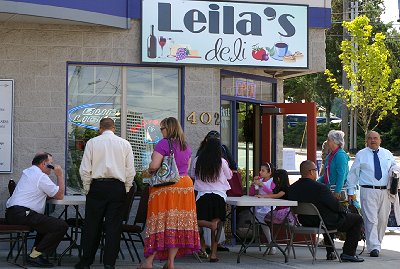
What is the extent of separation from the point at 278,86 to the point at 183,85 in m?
2.55

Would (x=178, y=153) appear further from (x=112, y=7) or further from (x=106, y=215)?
(x=112, y=7)

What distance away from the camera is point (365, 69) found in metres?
32.8

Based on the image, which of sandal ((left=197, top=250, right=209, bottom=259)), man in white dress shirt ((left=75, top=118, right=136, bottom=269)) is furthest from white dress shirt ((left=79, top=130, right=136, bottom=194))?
sandal ((left=197, top=250, right=209, bottom=259))

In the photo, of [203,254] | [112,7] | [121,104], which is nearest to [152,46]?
[112,7]

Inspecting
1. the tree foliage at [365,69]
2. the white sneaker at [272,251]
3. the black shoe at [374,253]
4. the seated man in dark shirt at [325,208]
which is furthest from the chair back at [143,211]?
the tree foliage at [365,69]

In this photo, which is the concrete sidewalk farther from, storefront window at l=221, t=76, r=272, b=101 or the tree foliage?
the tree foliage

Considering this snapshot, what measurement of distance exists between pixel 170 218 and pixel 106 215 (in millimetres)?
729

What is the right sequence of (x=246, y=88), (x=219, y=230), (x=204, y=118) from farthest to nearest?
(x=246, y=88), (x=204, y=118), (x=219, y=230)

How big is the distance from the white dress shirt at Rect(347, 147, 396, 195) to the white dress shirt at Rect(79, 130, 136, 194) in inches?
146

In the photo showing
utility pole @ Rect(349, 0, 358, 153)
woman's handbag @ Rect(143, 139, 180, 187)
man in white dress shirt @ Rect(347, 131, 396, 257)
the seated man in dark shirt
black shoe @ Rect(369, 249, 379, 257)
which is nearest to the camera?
woman's handbag @ Rect(143, 139, 180, 187)

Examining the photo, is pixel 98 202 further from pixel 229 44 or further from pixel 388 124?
pixel 388 124

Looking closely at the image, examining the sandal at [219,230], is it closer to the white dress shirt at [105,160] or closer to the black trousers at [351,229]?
the black trousers at [351,229]

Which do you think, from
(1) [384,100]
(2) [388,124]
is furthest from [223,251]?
(2) [388,124]

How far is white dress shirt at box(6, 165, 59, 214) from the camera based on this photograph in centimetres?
1017
